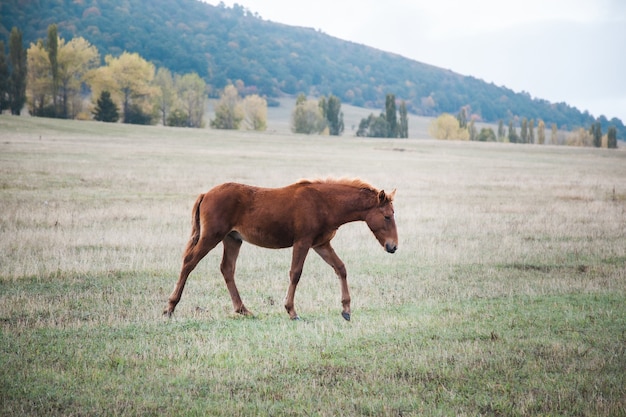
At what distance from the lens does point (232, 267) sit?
941 cm

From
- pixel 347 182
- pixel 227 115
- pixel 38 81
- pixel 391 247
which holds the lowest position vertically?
pixel 391 247

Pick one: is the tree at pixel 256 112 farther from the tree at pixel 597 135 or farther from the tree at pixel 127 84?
the tree at pixel 597 135

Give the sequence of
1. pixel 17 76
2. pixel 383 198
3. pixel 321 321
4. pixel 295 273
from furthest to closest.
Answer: pixel 17 76, pixel 383 198, pixel 295 273, pixel 321 321

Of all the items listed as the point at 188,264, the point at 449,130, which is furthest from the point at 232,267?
the point at 449,130

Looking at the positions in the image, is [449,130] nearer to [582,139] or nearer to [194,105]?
[582,139]

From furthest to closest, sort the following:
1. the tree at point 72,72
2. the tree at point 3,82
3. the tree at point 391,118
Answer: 1. the tree at point 391,118
2. the tree at point 72,72
3. the tree at point 3,82

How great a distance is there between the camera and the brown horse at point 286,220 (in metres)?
8.98

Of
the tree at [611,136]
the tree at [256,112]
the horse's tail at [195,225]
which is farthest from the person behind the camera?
the tree at [256,112]

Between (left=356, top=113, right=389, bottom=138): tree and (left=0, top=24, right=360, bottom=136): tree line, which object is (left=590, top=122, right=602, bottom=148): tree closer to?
(left=356, top=113, right=389, bottom=138): tree

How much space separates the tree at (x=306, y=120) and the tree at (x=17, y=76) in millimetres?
47256

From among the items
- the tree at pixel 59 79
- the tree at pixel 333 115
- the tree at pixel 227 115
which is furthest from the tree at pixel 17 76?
the tree at pixel 333 115

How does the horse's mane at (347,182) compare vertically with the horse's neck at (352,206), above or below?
above

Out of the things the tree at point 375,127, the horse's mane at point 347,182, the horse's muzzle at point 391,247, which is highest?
the tree at point 375,127

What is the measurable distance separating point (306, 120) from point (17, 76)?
4975 centimetres
